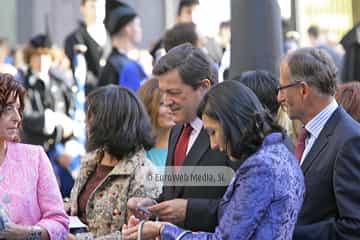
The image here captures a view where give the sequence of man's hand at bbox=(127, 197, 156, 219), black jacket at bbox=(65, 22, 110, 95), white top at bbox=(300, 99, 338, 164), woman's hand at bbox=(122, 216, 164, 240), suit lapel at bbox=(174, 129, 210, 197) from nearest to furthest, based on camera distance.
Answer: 1. woman's hand at bbox=(122, 216, 164, 240)
2. man's hand at bbox=(127, 197, 156, 219)
3. suit lapel at bbox=(174, 129, 210, 197)
4. white top at bbox=(300, 99, 338, 164)
5. black jacket at bbox=(65, 22, 110, 95)

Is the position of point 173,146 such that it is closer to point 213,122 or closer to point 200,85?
point 200,85

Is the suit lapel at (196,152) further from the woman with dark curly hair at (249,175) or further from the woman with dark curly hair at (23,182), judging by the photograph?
the woman with dark curly hair at (23,182)

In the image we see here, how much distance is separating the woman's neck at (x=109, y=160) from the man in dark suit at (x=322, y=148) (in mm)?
1045

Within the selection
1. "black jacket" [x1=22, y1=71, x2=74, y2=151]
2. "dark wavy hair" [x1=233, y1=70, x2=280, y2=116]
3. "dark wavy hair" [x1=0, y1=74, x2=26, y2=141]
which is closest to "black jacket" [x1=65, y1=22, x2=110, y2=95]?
"black jacket" [x1=22, y1=71, x2=74, y2=151]

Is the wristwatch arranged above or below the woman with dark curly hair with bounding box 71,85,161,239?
below

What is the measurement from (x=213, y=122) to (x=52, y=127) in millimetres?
6856

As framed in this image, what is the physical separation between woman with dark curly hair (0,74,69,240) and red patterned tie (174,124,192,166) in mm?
686

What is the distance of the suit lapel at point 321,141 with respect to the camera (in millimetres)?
5664

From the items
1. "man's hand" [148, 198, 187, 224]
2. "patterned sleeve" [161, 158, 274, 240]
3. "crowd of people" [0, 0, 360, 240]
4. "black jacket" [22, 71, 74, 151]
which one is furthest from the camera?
"black jacket" [22, 71, 74, 151]

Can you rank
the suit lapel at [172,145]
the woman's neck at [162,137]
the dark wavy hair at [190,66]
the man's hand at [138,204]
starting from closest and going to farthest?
1. the man's hand at [138,204]
2. the dark wavy hair at [190,66]
3. the suit lapel at [172,145]
4. the woman's neck at [162,137]

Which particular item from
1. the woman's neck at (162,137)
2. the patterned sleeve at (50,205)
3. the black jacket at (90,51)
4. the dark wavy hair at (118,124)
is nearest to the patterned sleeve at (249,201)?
the patterned sleeve at (50,205)

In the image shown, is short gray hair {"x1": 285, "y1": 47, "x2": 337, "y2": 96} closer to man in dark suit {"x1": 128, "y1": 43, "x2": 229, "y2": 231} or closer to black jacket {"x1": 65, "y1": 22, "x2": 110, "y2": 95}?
man in dark suit {"x1": 128, "y1": 43, "x2": 229, "y2": 231}

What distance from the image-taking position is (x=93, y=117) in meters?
6.24

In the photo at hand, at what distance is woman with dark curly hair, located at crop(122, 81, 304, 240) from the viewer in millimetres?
4754
